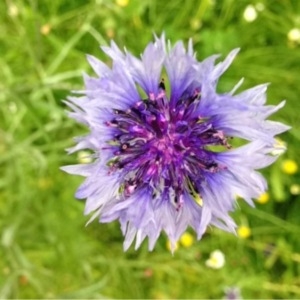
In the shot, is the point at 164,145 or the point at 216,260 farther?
the point at 216,260

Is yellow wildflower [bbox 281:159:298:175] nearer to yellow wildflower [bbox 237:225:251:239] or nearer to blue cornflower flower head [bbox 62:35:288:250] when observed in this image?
yellow wildflower [bbox 237:225:251:239]

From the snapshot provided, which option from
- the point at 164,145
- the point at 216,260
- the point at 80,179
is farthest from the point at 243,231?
the point at 164,145

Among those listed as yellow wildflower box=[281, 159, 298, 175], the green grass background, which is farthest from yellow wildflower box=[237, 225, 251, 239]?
yellow wildflower box=[281, 159, 298, 175]

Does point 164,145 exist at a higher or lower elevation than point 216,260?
higher

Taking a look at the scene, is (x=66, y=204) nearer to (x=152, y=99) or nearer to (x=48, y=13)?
(x=48, y=13)

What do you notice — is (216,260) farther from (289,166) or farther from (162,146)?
(162,146)

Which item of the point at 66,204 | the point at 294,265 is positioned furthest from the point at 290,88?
the point at 66,204
